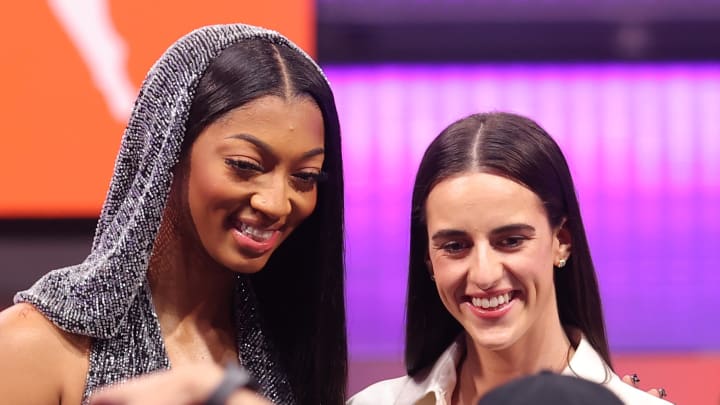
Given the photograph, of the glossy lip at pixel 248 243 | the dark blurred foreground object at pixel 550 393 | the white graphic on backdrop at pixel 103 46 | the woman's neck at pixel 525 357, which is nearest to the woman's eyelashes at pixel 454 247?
the woman's neck at pixel 525 357

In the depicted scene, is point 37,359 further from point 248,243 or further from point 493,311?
point 493,311

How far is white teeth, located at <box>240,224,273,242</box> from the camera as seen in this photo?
6.73 ft

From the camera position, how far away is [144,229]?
2029 mm

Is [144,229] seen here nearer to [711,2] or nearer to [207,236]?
[207,236]

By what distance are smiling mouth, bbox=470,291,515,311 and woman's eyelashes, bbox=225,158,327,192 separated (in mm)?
383

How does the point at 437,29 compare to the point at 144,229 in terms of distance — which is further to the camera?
the point at 437,29

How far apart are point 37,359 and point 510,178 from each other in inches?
36.7

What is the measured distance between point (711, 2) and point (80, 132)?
87.8 inches

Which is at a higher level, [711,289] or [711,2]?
[711,2]

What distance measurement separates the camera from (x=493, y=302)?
2217 mm

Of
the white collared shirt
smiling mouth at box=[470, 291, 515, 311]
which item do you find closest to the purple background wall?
the white collared shirt

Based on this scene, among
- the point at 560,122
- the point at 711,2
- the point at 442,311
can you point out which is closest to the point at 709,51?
the point at 711,2

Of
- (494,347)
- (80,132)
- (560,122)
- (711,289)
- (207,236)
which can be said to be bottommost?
(494,347)

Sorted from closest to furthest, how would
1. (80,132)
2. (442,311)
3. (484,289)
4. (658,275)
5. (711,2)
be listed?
1. (484,289)
2. (442,311)
3. (80,132)
4. (711,2)
5. (658,275)
